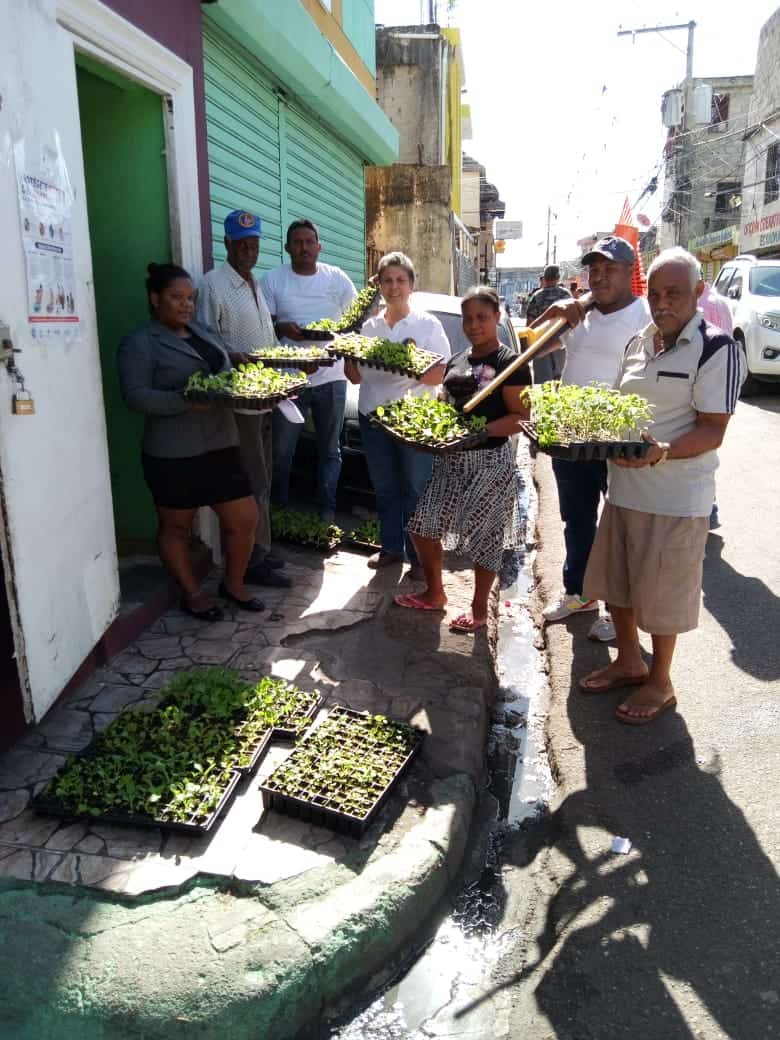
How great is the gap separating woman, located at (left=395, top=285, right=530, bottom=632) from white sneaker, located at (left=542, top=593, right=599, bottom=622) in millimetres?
694

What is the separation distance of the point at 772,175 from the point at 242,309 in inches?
1147

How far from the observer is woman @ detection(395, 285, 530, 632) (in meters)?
4.07

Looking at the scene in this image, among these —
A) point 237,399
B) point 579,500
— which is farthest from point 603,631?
point 237,399

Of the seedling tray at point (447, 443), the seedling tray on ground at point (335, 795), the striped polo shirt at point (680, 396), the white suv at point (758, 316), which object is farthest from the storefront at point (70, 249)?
the white suv at point (758, 316)

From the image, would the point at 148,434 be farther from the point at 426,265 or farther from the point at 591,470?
the point at 426,265

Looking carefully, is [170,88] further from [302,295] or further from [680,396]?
[680,396]

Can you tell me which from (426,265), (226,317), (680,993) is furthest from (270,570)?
(426,265)

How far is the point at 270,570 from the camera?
5.27 metres

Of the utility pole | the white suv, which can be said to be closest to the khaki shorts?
the white suv

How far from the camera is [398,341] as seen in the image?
15.8ft

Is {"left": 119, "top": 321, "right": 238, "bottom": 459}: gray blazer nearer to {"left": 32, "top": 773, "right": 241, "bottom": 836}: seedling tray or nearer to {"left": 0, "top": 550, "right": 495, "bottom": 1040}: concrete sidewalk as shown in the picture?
{"left": 0, "top": 550, "right": 495, "bottom": 1040}: concrete sidewalk

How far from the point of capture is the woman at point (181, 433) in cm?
405

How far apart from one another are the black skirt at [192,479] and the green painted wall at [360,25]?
745 centimetres

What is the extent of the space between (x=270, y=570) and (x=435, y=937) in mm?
2949
